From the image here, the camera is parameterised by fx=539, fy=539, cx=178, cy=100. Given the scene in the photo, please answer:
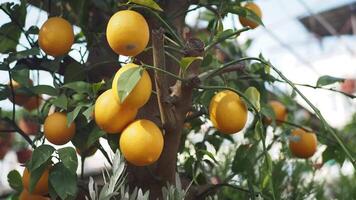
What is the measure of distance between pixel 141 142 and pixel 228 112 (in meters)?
0.13

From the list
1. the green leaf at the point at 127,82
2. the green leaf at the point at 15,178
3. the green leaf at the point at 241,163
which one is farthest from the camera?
the green leaf at the point at 241,163

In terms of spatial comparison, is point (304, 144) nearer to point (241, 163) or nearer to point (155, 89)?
point (241, 163)

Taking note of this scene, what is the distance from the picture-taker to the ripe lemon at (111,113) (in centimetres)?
63

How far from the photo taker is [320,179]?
1304 millimetres

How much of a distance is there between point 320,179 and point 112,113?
82 cm

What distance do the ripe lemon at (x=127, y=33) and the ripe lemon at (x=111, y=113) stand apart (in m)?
0.06

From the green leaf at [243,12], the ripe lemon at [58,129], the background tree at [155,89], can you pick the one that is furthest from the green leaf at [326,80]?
the ripe lemon at [58,129]

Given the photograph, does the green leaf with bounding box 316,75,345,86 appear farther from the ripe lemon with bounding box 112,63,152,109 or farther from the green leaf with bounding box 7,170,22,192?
the green leaf with bounding box 7,170,22,192

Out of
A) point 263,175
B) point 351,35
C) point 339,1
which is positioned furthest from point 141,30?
point 351,35

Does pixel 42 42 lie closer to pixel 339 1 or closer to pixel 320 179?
pixel 320 179

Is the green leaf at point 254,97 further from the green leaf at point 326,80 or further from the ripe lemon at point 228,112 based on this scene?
the green leaf at point 326,80

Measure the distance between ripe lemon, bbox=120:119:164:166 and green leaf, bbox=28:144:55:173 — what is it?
0.11 m

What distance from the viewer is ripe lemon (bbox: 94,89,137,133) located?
626mm

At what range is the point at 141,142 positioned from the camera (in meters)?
0.62
